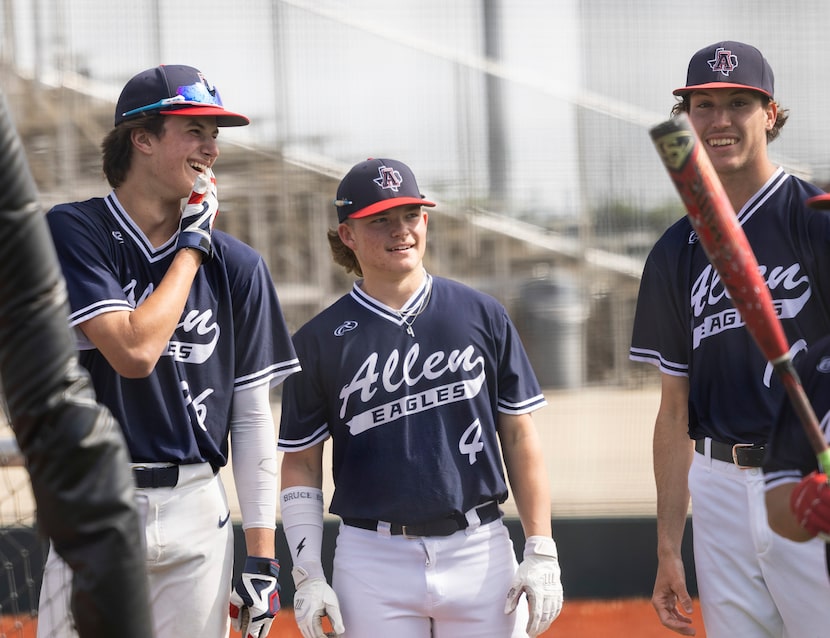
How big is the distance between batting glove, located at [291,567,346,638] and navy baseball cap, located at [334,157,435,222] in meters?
0.89

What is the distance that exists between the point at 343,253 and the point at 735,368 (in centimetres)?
106

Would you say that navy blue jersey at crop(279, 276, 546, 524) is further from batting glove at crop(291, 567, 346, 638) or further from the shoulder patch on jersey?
batting glove at crop(291, 567, 346, 638)

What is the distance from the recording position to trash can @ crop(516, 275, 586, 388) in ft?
18.2

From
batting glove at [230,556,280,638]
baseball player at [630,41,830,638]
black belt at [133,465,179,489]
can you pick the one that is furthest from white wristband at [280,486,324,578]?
baseball player at [630,41,830,638]

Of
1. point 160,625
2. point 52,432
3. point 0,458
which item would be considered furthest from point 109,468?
point 0,458

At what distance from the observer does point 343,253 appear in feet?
9.85

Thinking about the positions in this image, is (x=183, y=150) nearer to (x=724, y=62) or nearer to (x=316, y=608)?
(x=316, y=608)

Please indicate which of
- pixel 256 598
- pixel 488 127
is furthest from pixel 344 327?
pixel 488 127

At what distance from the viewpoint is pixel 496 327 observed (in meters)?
2.75

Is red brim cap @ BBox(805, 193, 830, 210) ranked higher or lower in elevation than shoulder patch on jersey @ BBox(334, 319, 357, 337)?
higher

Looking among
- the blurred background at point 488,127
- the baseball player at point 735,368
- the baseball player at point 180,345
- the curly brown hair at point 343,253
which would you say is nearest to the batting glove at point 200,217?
the baseball player at point 180,345

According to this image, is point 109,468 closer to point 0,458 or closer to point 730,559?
point 730,559

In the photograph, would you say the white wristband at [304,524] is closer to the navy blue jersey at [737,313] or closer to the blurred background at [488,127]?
the navy blue jersey at [737,313]

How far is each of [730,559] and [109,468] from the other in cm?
171
